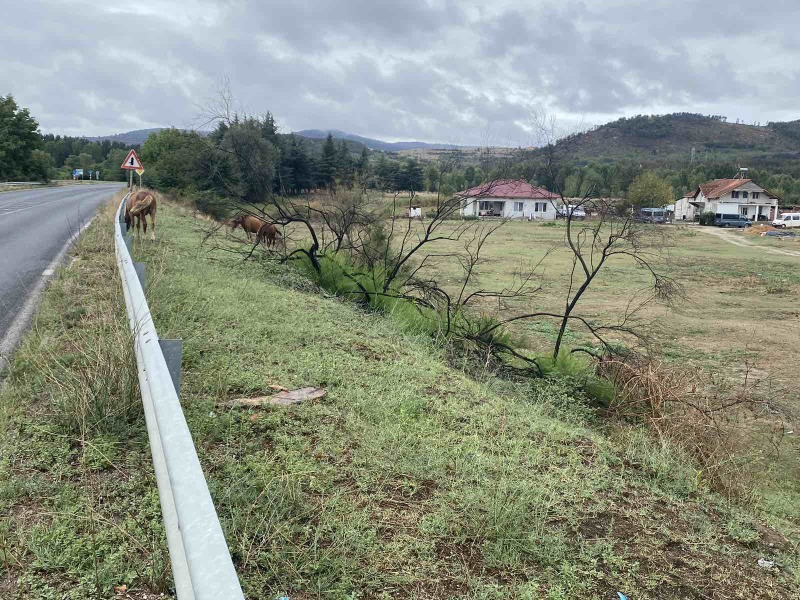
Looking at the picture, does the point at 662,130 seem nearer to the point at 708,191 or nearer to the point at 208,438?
the point at 708,191

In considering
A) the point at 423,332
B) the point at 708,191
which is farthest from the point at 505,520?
the point at 708,191

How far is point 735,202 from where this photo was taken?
79375 mm

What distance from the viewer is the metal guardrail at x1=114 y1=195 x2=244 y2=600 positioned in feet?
5.32

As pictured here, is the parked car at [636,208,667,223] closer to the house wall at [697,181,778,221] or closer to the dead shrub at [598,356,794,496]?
the dead shrub at [598,356,794,496]

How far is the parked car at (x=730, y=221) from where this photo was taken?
228ft

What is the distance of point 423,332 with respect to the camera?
9.80m

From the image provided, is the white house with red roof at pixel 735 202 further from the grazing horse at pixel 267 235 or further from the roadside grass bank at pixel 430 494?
the roadside grass bank at pixel 430 494

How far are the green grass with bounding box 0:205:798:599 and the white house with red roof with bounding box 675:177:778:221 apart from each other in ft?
261

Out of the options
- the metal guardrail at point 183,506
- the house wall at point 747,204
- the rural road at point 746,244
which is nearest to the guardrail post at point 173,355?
the metal guardrail at point 183,506

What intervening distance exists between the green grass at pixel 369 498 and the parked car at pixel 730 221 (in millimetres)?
71952

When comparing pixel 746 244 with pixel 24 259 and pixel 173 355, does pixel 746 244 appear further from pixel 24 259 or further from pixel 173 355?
pixel 173 355

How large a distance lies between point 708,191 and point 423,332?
8296 cm

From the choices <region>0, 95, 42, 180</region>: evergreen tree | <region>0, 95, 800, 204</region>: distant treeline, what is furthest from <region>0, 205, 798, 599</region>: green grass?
<region>0, 95, 42, 180</region>: evergreen tree

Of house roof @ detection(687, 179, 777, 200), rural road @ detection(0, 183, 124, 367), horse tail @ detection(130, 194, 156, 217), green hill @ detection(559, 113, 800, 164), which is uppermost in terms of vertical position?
green hill @ detection(559, 113, 800, 164)
